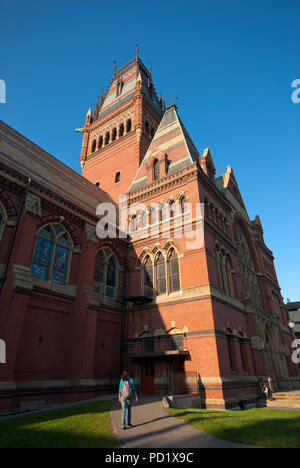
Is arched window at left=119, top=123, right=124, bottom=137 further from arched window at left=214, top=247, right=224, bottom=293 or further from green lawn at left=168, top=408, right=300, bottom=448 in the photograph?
green lawn at left=168, top=408, right=300, bottom=448

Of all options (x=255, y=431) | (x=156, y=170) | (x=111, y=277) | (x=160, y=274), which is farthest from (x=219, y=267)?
(x=255, y=431)

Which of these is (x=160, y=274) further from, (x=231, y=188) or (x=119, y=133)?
(x=119, y=133)

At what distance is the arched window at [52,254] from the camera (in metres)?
16.4

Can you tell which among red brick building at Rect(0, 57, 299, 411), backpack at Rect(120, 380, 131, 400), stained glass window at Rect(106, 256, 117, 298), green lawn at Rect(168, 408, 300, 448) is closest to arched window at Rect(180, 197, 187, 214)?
red brick building at Rect(0, 57, 299, 411)

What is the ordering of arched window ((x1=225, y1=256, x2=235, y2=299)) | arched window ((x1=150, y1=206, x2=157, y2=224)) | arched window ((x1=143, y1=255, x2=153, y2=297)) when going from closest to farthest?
arched window ((x1=143, y1=255, x2=153, y2=297))
arched window ((x1=225, y1=256, x2=235, y2=299))
arched window ((x1=150, y1=206, x2=157, y2=224))

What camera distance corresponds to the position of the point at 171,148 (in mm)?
25953

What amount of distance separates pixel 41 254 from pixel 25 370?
20.5 ft

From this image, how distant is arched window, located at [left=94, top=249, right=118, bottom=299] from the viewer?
2034 centimetres

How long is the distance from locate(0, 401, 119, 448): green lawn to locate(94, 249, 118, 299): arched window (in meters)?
9.93

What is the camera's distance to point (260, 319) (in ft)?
83.4

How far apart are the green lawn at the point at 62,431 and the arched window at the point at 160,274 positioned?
10.1 meters

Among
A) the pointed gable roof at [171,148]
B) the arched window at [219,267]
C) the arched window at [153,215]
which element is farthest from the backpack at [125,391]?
the pointed gable roof at [171,148]

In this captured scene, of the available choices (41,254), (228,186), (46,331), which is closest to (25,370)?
(46,331)

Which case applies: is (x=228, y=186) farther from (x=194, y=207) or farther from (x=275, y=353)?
(x=275, y=353)
